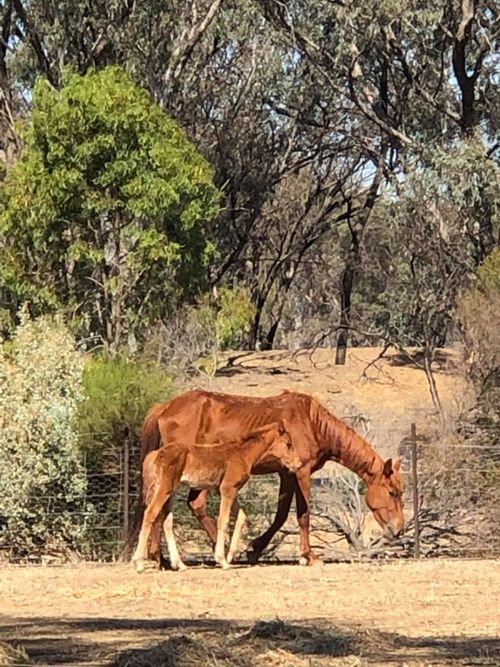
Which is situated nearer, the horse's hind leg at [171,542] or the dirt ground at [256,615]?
the dirt ground at [256,615]

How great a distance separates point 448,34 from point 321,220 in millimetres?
15917

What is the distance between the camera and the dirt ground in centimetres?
878

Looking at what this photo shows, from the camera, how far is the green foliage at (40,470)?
19.1 meters

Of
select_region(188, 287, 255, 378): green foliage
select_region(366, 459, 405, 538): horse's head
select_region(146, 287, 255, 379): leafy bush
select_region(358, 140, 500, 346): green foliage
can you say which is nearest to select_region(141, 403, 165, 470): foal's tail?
select_region(366, 459, 405, 538): horse's head

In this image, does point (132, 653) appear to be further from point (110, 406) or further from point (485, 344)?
point (485, 344)

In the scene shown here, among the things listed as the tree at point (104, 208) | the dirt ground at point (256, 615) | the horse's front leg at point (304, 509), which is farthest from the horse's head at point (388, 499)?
the tree at point (104, 208)

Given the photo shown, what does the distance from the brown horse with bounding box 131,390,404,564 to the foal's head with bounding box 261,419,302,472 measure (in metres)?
0.10

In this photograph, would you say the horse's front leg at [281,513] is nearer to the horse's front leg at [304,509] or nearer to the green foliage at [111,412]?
the horse's front leg at [304,509]

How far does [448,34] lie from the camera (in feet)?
105

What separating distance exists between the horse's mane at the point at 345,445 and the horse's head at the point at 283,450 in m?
0.49

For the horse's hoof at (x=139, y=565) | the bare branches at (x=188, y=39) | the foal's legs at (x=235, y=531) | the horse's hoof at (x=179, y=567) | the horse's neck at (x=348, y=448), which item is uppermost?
the bare branches at (x=188, y=39)

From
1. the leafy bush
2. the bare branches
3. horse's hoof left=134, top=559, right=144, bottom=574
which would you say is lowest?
horse's hoof left=134, top=559, right=144, bottom=574

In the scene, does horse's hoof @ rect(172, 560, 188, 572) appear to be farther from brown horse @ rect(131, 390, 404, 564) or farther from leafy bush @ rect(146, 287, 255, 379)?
leafy bush @ rect(146, 287, 255, 379)

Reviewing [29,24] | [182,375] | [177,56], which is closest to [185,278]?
[182,375]
